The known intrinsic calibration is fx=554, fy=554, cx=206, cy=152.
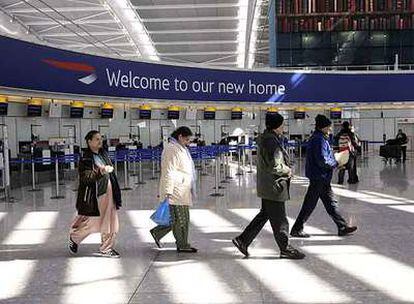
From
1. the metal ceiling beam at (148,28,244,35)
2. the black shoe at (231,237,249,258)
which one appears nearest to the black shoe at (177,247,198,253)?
the black shoe at (231,237,249,258)

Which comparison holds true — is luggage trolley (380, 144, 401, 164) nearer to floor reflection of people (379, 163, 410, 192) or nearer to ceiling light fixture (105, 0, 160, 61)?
floor reflection of people (379, 163, 410, 192)

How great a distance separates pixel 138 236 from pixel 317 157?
9.01ft

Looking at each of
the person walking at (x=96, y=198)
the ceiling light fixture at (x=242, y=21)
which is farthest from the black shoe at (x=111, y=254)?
the ceiling light fixture at (x=242, y=21)

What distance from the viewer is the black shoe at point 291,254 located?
247 inches

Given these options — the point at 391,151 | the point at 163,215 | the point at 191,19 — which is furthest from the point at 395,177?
the point at 191,19

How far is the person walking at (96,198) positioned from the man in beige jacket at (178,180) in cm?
62

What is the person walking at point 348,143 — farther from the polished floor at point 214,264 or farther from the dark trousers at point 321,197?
the dark trousers at point 321,197

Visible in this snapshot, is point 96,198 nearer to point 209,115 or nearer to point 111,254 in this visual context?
point 111,254

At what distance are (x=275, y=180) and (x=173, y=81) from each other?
13.5 meters

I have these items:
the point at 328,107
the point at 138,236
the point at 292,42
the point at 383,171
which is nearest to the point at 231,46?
the point at 292,42

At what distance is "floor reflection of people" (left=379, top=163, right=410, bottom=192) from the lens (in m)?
13.7

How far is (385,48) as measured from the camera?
34.8m

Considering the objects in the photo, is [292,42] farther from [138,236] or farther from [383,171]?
[138,236]

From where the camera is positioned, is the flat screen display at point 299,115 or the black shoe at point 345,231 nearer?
the black shoe at point 345,231
